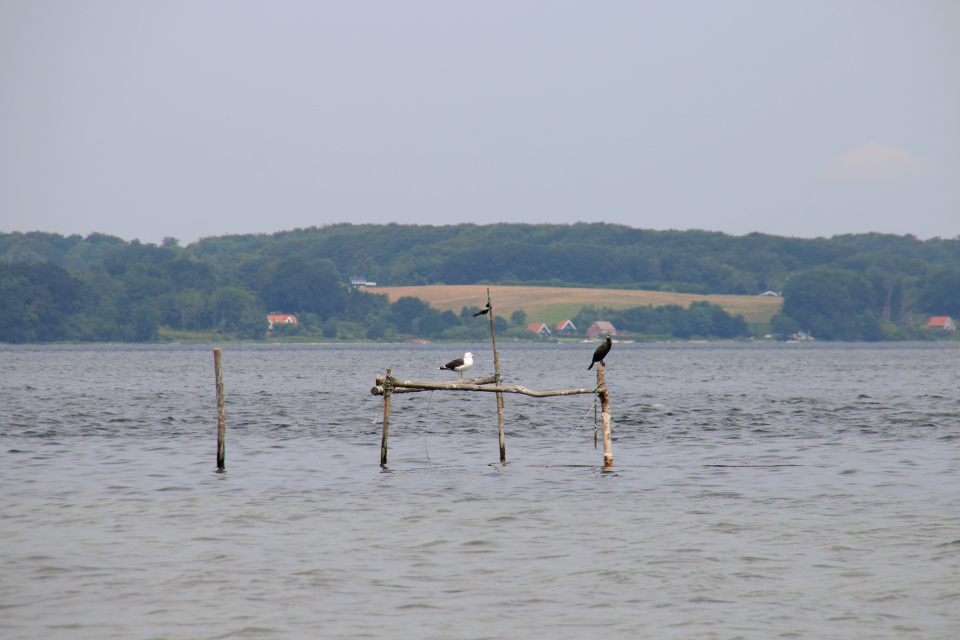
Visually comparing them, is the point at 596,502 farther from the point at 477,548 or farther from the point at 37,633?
the point at 37,633

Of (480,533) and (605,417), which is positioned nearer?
(480,533)

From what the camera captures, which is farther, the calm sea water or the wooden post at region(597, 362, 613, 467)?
the wooden post at region(597, 362, 613, 467)

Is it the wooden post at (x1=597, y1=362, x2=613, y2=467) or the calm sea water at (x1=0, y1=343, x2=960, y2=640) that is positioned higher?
the wooden post at (x1=597, y1=362, x2=613, y2=467)

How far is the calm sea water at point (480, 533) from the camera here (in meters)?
11.8

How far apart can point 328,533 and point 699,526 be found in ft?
23.1

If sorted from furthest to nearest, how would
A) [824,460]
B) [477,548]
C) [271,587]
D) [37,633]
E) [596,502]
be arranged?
Result: [824,460] → [596,502] → [477,548] → [271,587] → [37,633]

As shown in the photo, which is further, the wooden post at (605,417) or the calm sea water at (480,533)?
the wooden post at (605,417)

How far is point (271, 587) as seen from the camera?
13047mm

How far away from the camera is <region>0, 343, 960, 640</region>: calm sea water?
11.8m

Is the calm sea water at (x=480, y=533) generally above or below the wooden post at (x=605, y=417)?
below

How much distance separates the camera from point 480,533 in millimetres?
16562

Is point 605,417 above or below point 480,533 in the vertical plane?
above

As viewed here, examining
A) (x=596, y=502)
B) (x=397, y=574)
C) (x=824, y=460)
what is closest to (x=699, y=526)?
(x=596, y=502)

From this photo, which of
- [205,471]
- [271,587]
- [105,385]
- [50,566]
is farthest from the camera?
[105,385]
